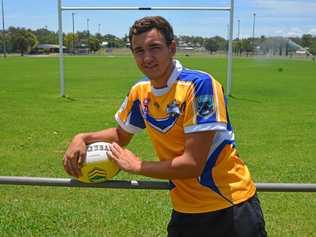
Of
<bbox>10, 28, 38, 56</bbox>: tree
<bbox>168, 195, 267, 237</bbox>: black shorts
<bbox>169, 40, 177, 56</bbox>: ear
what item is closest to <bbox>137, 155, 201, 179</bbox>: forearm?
<bbox>168, 195, 267, 237</bbox>: black shorts

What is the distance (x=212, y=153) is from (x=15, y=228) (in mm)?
2917

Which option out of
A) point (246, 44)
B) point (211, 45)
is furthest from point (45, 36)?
point (211, 45)

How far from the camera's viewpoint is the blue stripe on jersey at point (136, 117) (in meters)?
2.84

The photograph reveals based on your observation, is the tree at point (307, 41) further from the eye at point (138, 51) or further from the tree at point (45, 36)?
the eye at point (138, 51)

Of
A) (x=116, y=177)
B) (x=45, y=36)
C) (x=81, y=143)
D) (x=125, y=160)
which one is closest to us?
(x=125, y=160)

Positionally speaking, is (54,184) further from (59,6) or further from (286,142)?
(59,6)

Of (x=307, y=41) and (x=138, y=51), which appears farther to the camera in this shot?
(x=307, y=41)

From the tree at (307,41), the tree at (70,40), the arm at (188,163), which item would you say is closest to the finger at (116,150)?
the arm at (188,163)

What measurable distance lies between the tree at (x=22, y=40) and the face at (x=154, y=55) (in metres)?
113

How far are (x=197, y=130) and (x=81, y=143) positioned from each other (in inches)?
28.0

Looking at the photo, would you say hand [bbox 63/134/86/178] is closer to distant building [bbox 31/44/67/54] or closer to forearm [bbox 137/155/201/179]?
forearm [bbox 137/155/201/179]

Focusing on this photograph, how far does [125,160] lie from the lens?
2.60 m

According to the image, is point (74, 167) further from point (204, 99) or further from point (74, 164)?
point (204, 99)

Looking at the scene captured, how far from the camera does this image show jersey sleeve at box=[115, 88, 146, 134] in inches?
111
